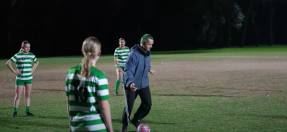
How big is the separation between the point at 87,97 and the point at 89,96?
0.02 m

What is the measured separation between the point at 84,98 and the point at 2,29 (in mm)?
57022

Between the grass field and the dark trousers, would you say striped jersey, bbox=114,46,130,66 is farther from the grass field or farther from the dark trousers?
the dark trousers

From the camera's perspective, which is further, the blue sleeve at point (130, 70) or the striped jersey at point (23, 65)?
the striped jersey at point (23, 65)

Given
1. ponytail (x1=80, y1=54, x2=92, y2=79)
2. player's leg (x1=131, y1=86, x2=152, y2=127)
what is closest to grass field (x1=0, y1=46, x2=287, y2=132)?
player's leg (x1=131, y1=86, x2=152, y2=127)

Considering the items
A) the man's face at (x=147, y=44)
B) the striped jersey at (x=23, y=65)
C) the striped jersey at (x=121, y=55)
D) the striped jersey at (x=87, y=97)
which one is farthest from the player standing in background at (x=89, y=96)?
the striped jersey at (x=121, y=55)

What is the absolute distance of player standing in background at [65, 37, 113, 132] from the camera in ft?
12.0

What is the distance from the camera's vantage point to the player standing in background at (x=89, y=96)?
3664mm

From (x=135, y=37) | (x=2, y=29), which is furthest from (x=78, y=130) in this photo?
(x=135, y=37)

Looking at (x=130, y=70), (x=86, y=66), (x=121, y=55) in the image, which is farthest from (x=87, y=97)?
(x=121, y=55)

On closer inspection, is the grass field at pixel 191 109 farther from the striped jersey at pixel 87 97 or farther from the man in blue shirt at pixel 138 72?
the striped jersey at pixel 87 97

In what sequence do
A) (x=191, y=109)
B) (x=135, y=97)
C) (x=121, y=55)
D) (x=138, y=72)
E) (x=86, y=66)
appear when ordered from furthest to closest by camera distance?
(x=121, y=55) → (x=191, y=109) → (x=135, y=97) → (x=138, y=72) → (x=86, y=66)

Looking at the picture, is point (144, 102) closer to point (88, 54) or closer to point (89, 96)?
point (89, 96)

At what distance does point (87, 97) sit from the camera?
3736 millimetres

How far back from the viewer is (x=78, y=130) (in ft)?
12.5
